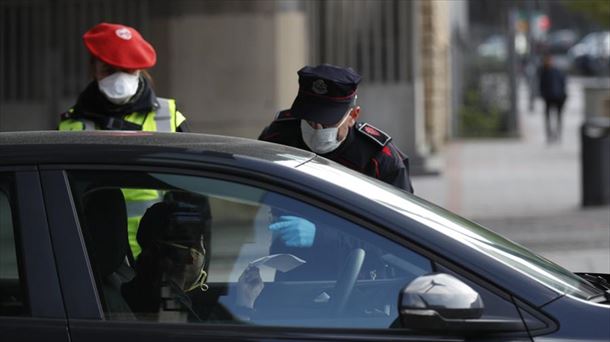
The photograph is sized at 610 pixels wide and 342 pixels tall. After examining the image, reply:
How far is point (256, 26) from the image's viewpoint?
1366cm

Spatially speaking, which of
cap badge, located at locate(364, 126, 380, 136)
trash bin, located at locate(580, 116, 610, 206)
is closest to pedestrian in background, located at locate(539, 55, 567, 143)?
trash bin, located at locate(580, 116, 610, 206)

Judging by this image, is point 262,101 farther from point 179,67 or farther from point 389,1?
point 389,1

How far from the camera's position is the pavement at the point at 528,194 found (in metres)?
11.0

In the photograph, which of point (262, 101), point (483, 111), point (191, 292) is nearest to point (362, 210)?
point (191, 292)

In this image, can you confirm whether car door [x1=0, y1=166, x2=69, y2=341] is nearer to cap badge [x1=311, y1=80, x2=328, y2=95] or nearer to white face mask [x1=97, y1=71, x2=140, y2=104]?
cap badge [x1=311, y1=80, x2=328, y2=95]

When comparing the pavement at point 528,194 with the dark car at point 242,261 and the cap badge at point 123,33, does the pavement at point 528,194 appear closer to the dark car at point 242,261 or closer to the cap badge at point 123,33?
the cap badge at point 123,33

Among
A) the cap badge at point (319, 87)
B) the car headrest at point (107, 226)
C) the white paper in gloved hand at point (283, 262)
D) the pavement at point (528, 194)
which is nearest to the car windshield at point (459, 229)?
the white paper in gloved hand at point (283, 262)

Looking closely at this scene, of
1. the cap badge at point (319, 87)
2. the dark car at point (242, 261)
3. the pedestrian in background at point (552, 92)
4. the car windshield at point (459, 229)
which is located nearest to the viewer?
the dark car at point (242, 261)

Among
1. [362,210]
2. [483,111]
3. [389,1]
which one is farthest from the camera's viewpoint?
[483,111]

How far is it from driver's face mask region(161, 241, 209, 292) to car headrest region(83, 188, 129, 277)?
145 millimetres

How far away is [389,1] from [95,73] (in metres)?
9.29

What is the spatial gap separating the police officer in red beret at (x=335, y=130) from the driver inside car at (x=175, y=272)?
1518 mm

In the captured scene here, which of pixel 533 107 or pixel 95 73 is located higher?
pixel 95 73

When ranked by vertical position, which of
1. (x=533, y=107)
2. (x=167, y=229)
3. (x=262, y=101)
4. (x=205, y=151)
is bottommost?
(x=533, y=107)
